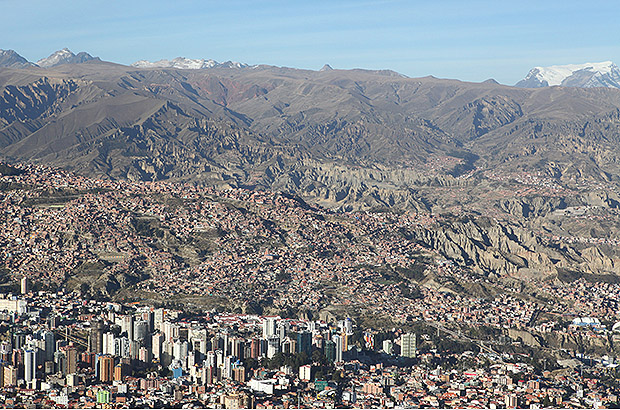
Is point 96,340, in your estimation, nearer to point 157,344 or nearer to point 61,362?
point 157,344

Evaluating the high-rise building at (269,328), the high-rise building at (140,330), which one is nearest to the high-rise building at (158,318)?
the high-rise building at (140,330)

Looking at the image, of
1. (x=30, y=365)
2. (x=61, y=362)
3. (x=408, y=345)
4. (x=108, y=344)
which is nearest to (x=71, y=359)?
(x=61, y=362)

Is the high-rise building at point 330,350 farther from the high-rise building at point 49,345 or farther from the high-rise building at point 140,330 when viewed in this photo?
the high-rise building at point 49,345

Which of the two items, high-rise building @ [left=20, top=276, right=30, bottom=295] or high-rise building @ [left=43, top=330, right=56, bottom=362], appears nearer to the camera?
high-rise building @ [left=43, top=330, right=56, bottom=362]

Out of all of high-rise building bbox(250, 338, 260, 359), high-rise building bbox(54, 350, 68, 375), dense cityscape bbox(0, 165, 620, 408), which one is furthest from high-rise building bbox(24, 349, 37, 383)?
high-rise building bbox(250, 338, 260, 359)

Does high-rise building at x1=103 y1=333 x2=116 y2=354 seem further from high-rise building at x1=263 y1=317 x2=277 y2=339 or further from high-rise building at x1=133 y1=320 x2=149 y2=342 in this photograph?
high-rise building at x1=263 y1=317 x2=277 y2=339

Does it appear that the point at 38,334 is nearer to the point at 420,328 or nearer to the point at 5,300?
the point at 5,300

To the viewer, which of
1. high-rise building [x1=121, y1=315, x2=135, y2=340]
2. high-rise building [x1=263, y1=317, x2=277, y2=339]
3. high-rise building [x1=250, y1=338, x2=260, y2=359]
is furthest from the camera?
high-rise building [x1=263, y1=317, x2=277, y2=339]

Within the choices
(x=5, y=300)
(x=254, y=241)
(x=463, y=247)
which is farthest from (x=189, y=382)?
(x=463, y=247)

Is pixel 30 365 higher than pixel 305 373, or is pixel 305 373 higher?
pixel 30 365
